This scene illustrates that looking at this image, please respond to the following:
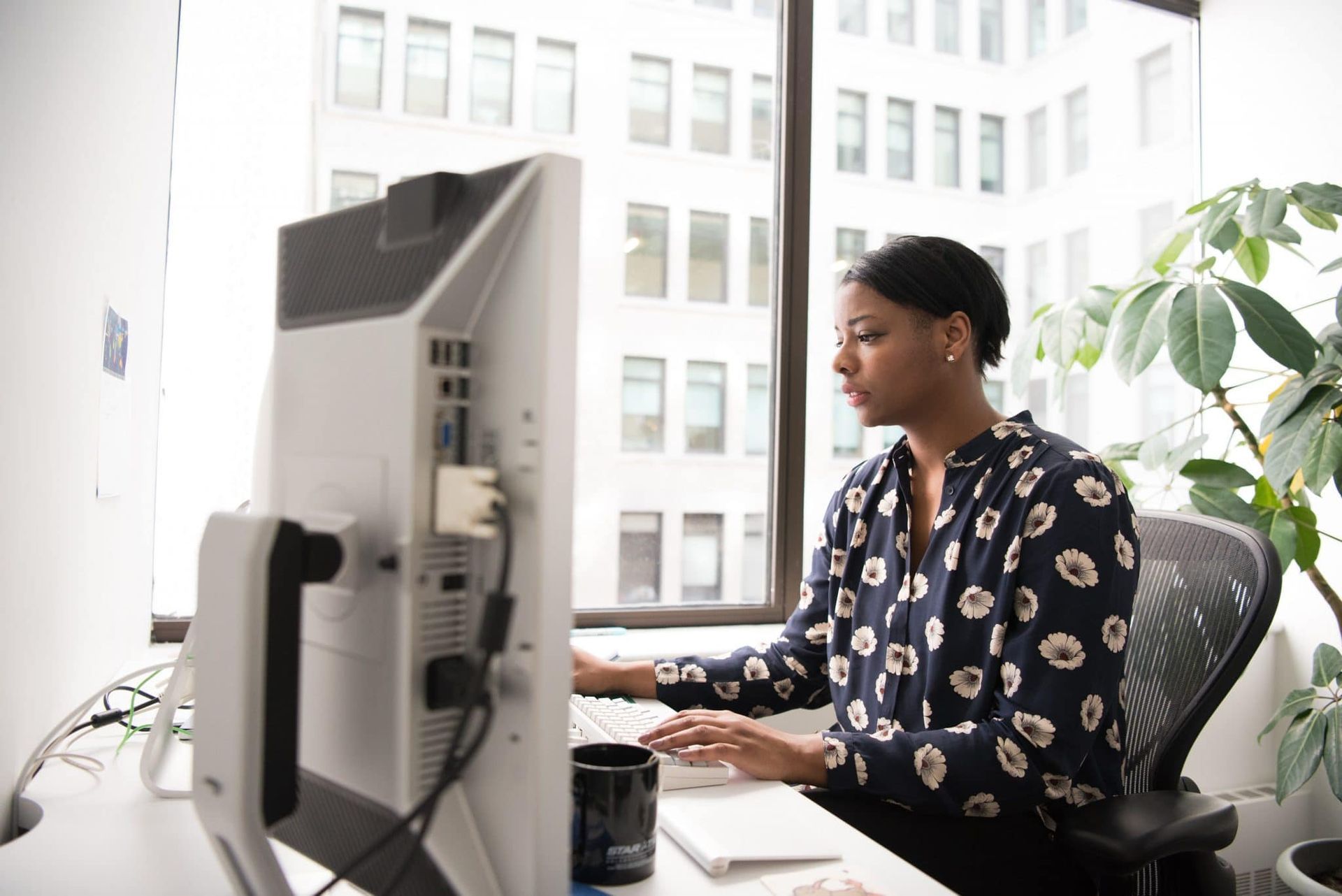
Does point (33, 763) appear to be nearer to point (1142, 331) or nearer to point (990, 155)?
point (1142, 331)

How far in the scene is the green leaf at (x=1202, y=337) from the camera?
1.89 m

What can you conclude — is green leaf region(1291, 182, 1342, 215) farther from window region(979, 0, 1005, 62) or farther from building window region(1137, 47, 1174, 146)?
window region(979, 0, 1005, 62)

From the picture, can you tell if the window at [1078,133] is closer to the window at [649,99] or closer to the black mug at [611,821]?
the window at [649,99]

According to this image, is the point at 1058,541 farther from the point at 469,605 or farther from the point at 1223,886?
the point at 469,605

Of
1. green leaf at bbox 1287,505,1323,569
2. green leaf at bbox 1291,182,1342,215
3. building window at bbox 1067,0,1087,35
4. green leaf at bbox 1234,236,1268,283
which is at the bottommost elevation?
green leaf at bbox 1287,505,1323,569

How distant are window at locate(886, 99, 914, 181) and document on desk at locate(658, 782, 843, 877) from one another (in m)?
1.96

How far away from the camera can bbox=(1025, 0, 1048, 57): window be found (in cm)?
275

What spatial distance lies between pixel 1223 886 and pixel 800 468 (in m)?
1.35

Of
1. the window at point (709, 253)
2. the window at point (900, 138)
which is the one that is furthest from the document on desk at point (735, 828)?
the window at point (900, 138)

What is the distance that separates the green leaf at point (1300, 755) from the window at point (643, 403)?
152 cm

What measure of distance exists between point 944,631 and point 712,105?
5.20 feet

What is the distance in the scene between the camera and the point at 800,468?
2.30m

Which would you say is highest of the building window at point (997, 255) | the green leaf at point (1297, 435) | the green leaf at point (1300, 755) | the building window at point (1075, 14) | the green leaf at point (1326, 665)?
the building window at point (1075, 14)

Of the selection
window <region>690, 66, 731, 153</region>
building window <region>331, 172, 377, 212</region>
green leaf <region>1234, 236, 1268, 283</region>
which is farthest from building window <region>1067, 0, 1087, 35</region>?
building window <region>331, 172, 377, 212</region>
